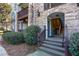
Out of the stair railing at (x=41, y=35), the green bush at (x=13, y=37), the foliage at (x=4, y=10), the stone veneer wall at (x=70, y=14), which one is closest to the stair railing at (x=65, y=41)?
the stone veneer wall at (x=70, y=14)

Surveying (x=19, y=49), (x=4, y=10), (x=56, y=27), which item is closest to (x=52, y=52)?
(x=56, y=27)

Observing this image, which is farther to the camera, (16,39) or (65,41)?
(16,39)

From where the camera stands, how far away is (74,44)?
218cm

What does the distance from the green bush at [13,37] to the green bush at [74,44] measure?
65 centimetres

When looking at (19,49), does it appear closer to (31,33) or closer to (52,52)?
(31,33)

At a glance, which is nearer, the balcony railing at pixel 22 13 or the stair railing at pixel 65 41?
the stair railing at pixel 65 41

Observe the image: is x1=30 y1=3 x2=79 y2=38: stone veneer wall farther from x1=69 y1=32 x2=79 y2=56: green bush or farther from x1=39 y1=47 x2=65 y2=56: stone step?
x1=39 y1=47 x2=65 y2=56: stone step

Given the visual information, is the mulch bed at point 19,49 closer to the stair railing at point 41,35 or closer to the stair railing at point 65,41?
the stair railing at point 41,35

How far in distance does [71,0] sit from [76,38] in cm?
49

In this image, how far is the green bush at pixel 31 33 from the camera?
7.91 feet

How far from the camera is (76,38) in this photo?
216cm

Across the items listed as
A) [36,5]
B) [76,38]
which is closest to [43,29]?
[36,5]

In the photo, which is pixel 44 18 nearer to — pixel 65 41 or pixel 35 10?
pixel 35 10

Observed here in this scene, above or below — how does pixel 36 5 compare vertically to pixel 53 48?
above
